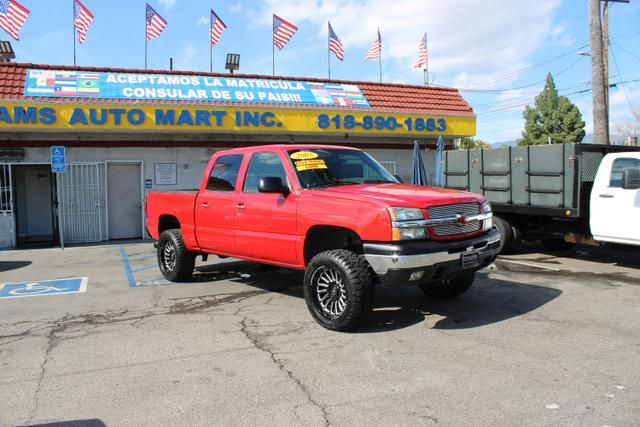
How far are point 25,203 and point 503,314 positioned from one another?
1516 cm

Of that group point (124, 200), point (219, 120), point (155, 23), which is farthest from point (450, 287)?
point (155, 23)

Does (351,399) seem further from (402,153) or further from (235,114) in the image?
(402,153)

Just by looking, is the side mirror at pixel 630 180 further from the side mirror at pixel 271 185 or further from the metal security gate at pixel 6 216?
the metal security gate at pixel 6 216

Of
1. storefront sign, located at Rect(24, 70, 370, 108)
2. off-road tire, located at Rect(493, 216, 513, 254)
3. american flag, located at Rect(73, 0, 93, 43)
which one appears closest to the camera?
off-road tire, located at Rect(493, 216, 513, 254)

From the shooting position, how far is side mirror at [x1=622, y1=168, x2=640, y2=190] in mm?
7891

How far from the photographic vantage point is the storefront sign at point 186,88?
47.3 feet

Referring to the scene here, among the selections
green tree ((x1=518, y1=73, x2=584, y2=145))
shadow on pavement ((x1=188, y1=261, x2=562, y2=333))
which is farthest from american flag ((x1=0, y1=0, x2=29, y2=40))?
green tree ((x1=518, y1=73, x2=584, y2=145))

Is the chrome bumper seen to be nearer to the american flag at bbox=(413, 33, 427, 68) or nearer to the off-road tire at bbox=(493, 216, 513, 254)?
the off-road tire at bbox=(493, 216, 513, 254)

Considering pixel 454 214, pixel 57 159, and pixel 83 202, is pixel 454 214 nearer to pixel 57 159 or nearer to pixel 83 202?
pixel 57 159

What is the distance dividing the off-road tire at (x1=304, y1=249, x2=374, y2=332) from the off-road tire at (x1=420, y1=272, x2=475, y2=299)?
1736 mm

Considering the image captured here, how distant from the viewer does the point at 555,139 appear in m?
52.0

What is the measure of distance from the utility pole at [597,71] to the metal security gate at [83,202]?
1382 cm

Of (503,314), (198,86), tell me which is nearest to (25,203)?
(198,86)

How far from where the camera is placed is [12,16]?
1598cm
